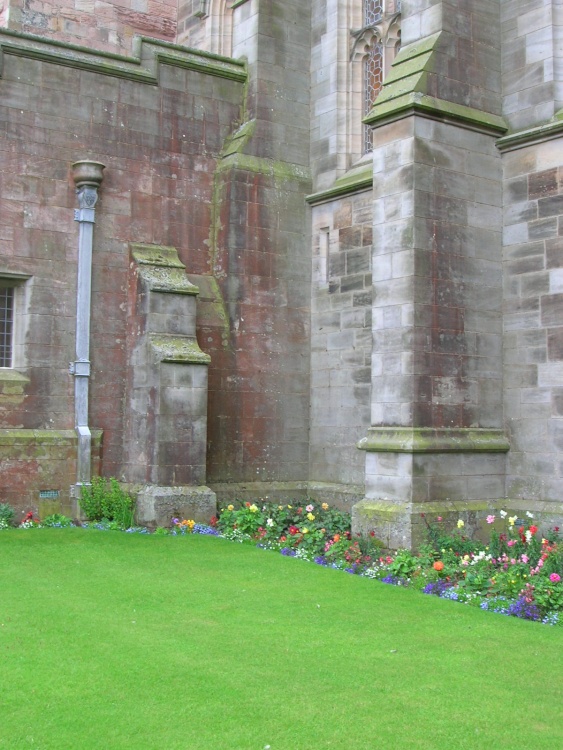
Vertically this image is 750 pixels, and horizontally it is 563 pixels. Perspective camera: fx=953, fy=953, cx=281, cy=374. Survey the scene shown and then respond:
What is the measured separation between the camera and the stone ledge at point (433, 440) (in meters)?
11.2

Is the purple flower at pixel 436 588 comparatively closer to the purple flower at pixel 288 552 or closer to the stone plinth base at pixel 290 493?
the purple flower at pixel 288 552

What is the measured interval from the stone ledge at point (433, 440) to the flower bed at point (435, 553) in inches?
33.8

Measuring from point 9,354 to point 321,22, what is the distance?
7.57 m

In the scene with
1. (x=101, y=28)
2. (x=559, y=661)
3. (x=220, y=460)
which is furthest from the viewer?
(x=101, y=28)

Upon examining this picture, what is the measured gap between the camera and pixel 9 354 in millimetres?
13445

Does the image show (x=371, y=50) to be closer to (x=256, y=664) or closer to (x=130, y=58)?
(x=130, y=58)

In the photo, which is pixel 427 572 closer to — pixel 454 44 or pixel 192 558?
pixel 192 558

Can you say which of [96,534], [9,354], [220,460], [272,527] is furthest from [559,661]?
[9,354]

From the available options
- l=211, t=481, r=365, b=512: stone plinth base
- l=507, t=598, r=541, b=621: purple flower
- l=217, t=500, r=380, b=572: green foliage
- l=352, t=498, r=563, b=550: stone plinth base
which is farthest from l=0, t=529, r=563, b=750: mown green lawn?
l=211, t=481, r=365, b=512: stone plinth base

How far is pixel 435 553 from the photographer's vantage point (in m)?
10.6

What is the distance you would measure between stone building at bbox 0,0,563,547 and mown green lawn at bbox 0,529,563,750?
257cm

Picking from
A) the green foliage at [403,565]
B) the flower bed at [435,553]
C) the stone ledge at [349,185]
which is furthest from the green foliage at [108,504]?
the stone ledge at [349,185]

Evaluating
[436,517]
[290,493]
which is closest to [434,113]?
[436,517]

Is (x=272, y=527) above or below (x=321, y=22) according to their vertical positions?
below
